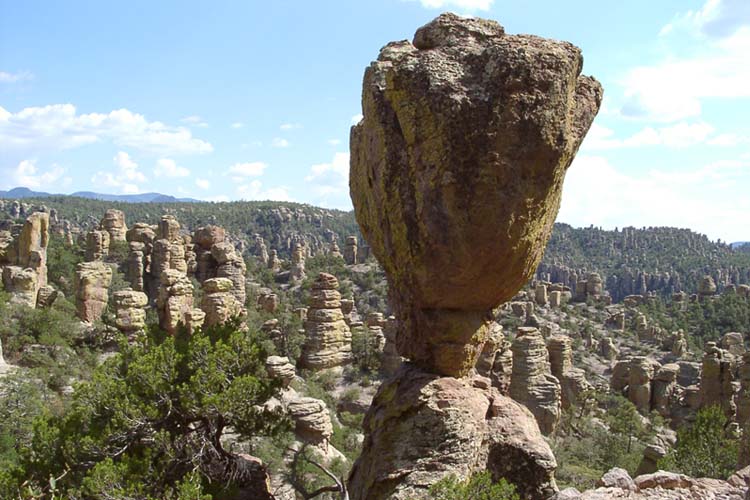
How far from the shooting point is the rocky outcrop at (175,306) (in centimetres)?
→ 2105

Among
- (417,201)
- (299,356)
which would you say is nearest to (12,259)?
(299,356)

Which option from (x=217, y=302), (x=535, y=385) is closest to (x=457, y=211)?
(x=217, y=302)

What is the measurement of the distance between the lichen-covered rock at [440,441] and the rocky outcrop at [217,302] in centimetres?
1535

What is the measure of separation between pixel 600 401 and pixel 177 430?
99.0 feet

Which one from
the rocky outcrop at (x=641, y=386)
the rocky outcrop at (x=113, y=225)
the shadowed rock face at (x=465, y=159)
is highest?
the shadowed rock face at (x=465, y=159)

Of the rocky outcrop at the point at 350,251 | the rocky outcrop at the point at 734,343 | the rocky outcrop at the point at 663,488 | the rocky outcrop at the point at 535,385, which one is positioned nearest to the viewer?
the rocky outcrop at the point at 663,488

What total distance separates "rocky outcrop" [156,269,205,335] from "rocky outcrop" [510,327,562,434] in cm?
1352

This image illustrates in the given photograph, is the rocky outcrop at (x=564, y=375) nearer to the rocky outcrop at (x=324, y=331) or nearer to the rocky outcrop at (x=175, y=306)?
the rocky outcrop at (x=324, y=331)

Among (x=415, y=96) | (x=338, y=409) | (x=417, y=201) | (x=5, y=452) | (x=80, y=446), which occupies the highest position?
(x=415, y=96)

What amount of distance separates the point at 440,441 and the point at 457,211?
9.75 feet

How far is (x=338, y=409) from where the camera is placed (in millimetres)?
24375

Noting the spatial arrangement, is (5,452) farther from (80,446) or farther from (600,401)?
(600,401)

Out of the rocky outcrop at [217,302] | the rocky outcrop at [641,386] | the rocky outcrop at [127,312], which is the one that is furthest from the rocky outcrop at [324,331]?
the rocky outcrop at [641,386]

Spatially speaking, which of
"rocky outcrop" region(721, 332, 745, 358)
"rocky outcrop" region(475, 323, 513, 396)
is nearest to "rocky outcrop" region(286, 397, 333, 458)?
"rocky outcrop" region(475, 323, 513, 396)
